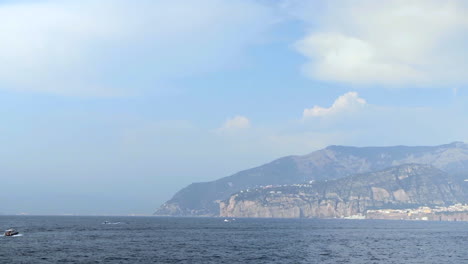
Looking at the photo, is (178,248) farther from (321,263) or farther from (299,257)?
(321,263)

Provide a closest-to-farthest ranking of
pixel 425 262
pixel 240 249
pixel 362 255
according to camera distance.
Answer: pixel 425 262 < pixel 362 255 < pixel 240 249

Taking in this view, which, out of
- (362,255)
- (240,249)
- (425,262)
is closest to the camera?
(425,262)

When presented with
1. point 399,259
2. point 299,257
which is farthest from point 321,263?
point 399,259

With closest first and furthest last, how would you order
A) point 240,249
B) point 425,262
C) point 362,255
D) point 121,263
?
point 121,263 → point 425,262 → point 362,255 → point 240,249

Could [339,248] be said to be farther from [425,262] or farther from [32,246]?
[32,246]

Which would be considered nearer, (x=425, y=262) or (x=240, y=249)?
(x=425, y=262)

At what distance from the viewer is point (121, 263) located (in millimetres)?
114750

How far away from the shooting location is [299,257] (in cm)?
13288

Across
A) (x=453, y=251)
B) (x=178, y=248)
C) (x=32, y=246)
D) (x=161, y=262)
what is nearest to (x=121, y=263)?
(x=161, y=262)

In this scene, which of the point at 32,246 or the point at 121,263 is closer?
the point at 121,263

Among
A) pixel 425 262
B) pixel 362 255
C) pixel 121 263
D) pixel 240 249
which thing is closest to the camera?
pixel 121 263

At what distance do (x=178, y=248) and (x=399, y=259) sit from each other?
200 ft

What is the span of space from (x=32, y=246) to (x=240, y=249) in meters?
59.8

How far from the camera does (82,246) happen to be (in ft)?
518
